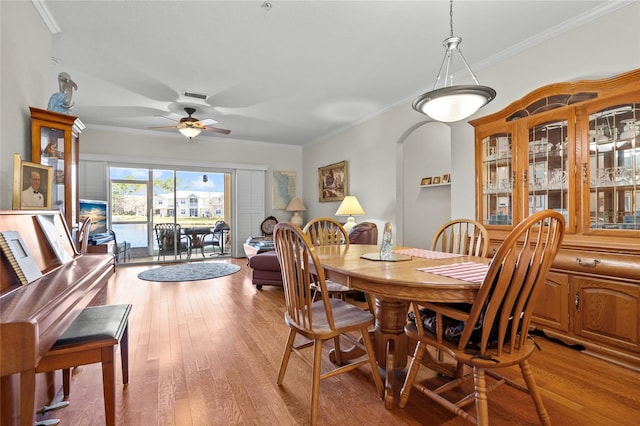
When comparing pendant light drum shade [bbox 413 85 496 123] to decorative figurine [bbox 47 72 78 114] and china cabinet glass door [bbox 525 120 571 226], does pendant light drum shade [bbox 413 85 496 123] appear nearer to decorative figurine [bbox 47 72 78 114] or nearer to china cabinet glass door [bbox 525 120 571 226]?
china cabinet glass door [bbox 525 120 571 226]

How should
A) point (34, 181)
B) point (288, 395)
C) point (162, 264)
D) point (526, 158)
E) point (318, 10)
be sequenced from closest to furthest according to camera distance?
point (288, 395)
point (34, 181)
point (318, 10)
point (526, 158)
point (162, 264)

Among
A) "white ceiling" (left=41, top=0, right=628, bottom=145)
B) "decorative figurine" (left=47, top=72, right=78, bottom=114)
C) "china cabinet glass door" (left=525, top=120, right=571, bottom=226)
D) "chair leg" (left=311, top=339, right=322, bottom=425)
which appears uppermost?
"white ceiling" (left=41, top=0, right=628, bottom=145)

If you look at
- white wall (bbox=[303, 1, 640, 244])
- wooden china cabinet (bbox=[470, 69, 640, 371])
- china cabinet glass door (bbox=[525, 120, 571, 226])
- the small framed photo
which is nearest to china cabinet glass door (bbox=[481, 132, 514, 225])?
wooden china cabinet (bbox=[470, 69, 640, 371])

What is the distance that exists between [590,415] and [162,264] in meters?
6.32

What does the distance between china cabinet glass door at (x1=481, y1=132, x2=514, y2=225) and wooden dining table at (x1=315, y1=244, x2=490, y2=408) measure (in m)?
1.15

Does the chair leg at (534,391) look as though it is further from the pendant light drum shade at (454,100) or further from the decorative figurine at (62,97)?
the decorative figurine at (62,97)

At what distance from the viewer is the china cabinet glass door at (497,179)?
9.30 feet

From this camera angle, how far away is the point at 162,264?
605cm

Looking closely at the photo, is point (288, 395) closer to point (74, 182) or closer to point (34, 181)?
point (34, 181)

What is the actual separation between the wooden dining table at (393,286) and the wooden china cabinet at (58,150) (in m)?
2.03

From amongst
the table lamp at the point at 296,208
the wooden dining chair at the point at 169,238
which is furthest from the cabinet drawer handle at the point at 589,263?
the wooden dining chair at the point at 169,238

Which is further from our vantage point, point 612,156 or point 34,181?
point 612,156

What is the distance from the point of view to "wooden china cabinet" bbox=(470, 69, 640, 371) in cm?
203

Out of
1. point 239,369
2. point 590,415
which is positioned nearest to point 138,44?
point 239,369
